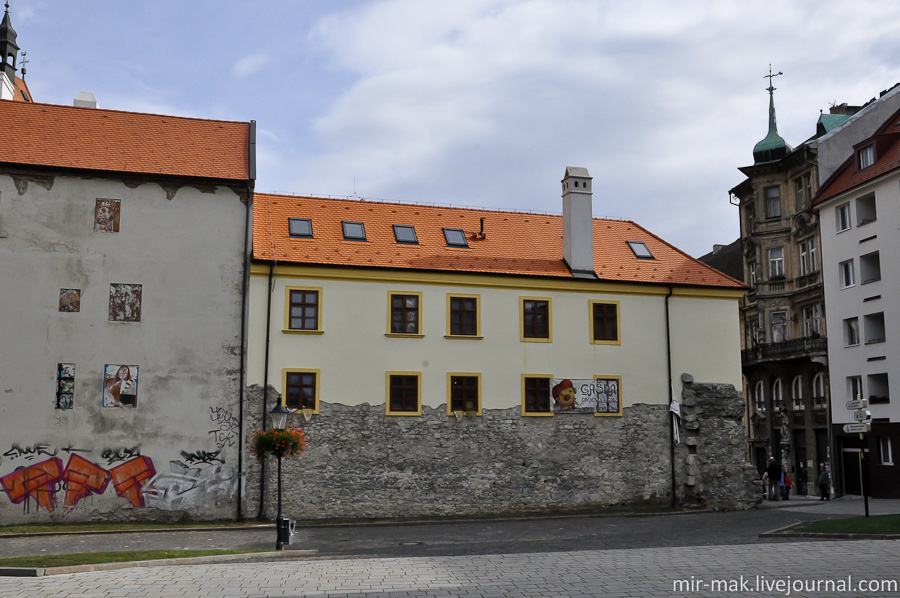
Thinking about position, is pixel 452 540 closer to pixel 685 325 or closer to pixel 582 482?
pixel 582 482

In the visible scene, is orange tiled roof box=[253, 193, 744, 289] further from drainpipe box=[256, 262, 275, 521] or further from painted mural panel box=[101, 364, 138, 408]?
painted mural panel box=[101, 364, 138, 408]

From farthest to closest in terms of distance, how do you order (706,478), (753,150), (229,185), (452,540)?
(753,150), (706,478), (229,185), (452,540)

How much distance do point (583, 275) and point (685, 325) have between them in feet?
13.7

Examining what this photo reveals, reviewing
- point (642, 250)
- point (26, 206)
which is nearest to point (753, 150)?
point (642, 250)

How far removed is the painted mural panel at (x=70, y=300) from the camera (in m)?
25.4

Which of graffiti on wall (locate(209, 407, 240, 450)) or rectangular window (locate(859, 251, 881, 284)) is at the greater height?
rectangular window (locate(859, 251, 881, 284))

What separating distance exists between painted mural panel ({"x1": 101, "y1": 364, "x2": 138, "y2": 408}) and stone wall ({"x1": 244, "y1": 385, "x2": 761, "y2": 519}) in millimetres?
3403

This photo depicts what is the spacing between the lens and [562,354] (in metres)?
29.4

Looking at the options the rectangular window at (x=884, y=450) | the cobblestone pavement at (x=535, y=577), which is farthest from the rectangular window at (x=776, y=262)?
the cobblestone pavement at (x=535, y=577)

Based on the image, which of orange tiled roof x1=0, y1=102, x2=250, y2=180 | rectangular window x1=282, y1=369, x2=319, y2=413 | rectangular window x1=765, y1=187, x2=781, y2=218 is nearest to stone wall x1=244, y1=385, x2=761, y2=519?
rectangular window x1=282, y1=369, x2=319, y2=413

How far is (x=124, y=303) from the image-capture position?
84.9ft

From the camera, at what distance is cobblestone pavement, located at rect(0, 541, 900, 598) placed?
1147 centimetres

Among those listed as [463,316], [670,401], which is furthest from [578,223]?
[670,401]

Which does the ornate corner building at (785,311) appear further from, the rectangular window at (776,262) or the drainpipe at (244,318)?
the drainpipe at (244,318)
